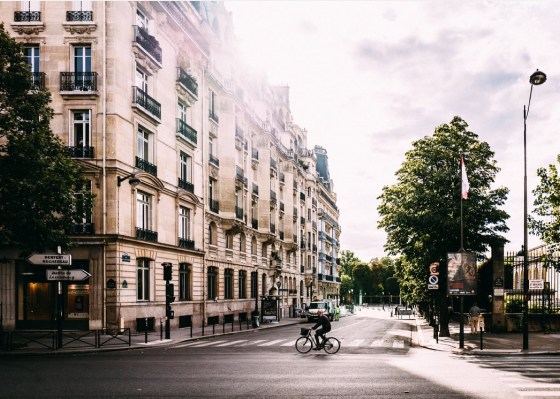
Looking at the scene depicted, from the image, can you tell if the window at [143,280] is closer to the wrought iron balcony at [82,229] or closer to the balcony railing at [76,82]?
the wrought iron balcony at [82,229]

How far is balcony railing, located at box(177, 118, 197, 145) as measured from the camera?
4012 centimetres

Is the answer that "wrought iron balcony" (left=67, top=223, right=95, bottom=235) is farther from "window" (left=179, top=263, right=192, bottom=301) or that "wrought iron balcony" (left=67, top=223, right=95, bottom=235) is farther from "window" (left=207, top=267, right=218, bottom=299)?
"window" (left=207, top=267, right=218, bottom=299)

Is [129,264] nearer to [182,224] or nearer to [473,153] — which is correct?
[182,224]

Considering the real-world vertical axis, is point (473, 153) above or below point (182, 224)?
above

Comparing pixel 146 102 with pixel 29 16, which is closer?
pixel 29 16

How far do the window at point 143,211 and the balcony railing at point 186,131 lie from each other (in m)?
6.56

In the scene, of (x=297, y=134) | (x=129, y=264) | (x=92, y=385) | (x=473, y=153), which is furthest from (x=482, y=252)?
(x=297, y=134)

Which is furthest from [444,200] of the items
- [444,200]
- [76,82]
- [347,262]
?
[347,262]

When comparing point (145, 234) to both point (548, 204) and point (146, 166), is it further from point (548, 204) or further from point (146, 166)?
point (548, 204)

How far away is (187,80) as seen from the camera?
41.4m

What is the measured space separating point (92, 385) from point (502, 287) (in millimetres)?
23939

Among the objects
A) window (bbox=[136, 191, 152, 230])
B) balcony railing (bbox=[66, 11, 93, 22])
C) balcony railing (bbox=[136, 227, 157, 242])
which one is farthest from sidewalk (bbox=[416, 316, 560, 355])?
balcony railing (bbox=[66, 11, 93, 22])

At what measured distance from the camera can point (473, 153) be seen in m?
31.2

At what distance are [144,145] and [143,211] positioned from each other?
4.14 m
